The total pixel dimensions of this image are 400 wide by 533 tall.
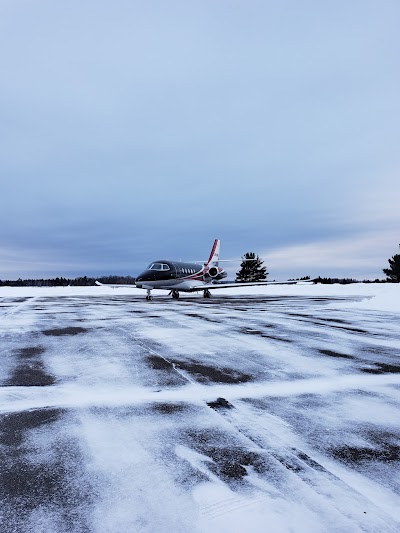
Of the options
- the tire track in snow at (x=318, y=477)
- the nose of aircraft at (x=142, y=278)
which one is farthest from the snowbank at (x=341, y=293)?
the tire track in snow at (x=318, y=477)

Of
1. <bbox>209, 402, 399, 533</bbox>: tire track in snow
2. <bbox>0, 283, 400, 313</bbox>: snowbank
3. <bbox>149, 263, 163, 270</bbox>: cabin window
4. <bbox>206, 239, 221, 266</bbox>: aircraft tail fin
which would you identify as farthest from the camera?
<bbox>206, 239, 221, 266</bbox>: aircraft tail fin

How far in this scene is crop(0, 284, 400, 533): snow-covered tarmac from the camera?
2436 millimetres

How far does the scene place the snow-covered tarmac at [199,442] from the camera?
2.44 m

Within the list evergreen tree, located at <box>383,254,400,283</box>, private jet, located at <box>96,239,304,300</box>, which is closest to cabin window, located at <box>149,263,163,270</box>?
private jet, located at <box>96,239,304,300</box>

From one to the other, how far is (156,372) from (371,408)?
327cm

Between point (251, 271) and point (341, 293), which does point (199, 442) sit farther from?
point (251, 271)

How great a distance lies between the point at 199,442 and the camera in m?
3.49

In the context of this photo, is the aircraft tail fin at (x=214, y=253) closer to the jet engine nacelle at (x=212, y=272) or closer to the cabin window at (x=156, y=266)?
the jet engine nacelle at (x=212, y=272)

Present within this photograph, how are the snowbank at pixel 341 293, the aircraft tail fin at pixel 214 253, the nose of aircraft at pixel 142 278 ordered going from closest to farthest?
the snowbank at pixel 341 293, the nose of aircraft at pixel 142 278, the aircraft tail fin at pixel 214 253

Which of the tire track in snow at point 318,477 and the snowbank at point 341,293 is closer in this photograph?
the tire track in snow at point 318,477

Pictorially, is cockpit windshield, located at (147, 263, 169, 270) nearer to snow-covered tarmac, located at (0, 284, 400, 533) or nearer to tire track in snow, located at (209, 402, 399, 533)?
snow-covered tarmac, located at (0, 284, 400, 533)

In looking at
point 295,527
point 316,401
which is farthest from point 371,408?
point 295,527

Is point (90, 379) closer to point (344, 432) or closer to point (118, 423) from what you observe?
point (118, 423)

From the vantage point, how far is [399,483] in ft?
9.21
